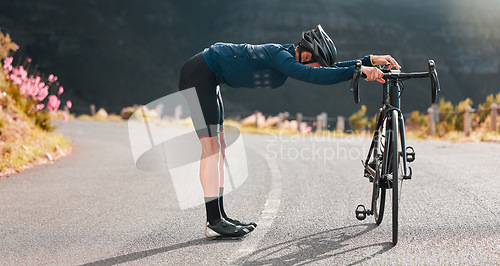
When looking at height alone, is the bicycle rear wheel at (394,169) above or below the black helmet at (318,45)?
below

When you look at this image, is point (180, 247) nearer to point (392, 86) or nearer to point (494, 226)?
point (392, 86)

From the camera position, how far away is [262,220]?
4.09 m

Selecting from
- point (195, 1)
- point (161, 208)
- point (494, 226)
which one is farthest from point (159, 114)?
point (195, 1)

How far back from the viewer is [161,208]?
4.75 metres

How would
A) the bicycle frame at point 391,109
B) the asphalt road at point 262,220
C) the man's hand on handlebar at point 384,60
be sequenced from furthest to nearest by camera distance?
the man's hand on handlebar at point 384,60, the bicycle frame at point 391,109, the asphalt road at point 262,220

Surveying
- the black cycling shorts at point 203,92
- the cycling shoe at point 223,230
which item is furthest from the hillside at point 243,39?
the cycling shoe at point 223,230

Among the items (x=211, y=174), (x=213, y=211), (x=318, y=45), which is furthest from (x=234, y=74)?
(x=213, y=211)

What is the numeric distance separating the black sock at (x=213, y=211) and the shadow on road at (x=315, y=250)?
1.70 ft

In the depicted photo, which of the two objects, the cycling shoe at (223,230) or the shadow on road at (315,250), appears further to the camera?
the cycling shoe at (223,230)

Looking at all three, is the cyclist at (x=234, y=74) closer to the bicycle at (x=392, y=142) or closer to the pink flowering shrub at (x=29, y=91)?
the bicycle at (x=392, y=142)

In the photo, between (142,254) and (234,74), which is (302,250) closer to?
(142,254)

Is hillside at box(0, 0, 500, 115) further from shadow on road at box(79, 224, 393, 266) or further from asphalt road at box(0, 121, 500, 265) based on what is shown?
shadow on road at box(79, 224, 393, 266)

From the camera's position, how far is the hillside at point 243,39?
263ft

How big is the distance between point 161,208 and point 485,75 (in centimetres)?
10044
